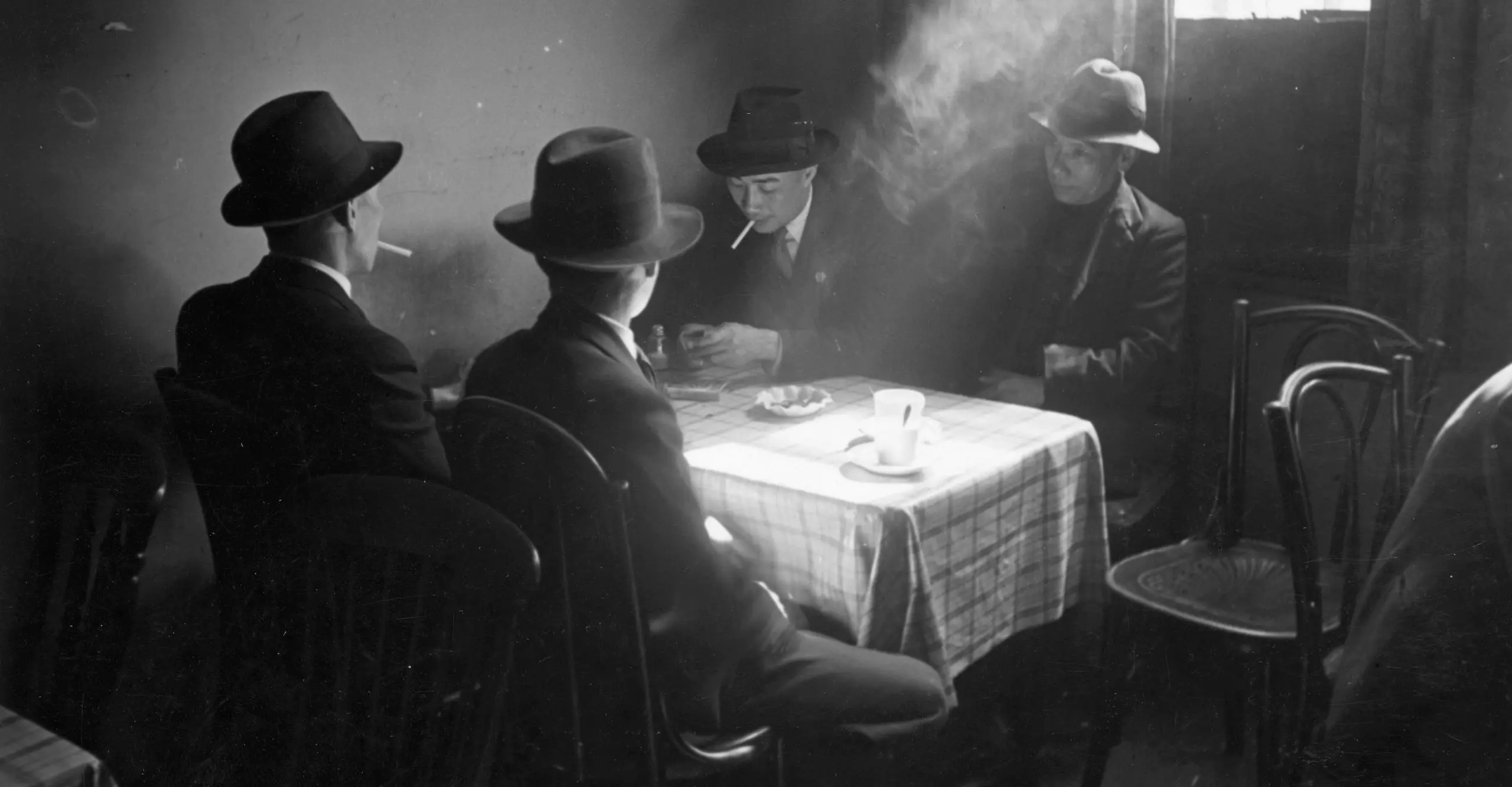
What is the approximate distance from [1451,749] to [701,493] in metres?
1.40

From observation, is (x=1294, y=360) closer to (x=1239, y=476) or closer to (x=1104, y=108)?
(x=1239, y=476)

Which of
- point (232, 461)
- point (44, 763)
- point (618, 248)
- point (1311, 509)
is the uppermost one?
point (618, 248)

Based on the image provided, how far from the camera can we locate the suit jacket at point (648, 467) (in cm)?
202

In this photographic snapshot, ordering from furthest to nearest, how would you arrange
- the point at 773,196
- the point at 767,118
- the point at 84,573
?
the point at 773,196 → the point at 767,118 → the point at 84,573

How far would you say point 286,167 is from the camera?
97.7 inches

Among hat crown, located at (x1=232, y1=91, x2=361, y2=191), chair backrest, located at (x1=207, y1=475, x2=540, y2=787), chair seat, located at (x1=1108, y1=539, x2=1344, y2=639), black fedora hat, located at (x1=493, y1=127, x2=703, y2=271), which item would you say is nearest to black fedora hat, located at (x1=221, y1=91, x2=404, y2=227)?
hat crown, located at (x1=232, y1=91, x2=361, y2=191)

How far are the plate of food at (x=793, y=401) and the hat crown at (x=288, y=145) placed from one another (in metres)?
1.09

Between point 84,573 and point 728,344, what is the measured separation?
1748 mm

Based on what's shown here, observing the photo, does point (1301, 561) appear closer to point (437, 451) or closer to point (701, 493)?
point (701, 493)

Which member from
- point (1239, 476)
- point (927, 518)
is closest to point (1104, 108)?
point (1239, 476)

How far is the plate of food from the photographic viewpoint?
278 centimetres

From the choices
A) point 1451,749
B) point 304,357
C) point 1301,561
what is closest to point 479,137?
point 304,357

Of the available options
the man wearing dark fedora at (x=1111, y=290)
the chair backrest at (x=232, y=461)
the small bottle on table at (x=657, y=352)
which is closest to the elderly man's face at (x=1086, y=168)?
the man wearing dark fedora at (x=1111, y=290)

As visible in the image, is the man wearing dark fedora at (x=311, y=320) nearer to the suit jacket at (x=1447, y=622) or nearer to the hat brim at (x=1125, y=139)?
the suit jacket at (x=1447, y=622)
